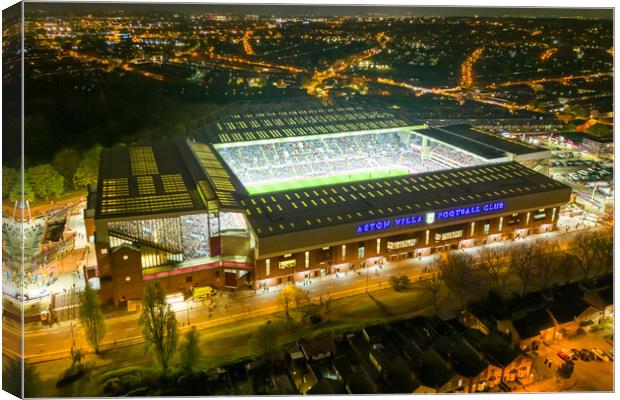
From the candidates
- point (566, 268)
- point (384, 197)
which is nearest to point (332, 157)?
point (384, 197)

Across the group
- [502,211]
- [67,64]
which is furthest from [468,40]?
[67,64]

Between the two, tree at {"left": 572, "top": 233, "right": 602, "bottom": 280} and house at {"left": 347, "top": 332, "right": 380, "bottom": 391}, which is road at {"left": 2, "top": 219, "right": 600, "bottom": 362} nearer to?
house at {"left": 347, "top": 332, "right": 380, "bottom": 391}

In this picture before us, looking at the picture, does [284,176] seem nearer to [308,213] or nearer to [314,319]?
[308,213]

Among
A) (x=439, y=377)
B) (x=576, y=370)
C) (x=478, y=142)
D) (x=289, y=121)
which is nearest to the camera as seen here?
(x=439, y=377)

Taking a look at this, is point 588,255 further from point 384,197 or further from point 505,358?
point 384,197

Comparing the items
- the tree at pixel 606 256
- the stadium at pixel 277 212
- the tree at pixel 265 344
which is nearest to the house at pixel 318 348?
the tree at pixel 265 344

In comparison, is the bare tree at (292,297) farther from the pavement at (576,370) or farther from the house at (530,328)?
the pavement at (576,370)
